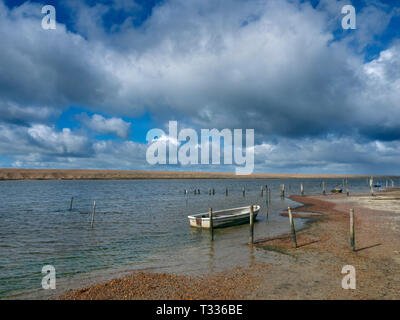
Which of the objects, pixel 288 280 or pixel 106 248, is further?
pixel 106 248

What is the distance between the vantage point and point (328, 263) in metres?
12.2

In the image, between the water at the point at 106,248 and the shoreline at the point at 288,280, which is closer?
the shoreline at the point at 288,280

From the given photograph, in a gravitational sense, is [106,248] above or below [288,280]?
below

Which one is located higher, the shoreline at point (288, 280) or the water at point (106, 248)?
the shoreline at point (288, 280)

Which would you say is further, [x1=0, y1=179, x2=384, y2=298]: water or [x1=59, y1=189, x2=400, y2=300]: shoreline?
[x1=0, y1=179, x2=384, y2=298]: water

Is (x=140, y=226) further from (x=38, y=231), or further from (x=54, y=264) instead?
(x=54, y=264)

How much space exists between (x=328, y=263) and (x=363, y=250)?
370cm

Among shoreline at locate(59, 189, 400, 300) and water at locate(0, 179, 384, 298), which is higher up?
shoreline at locate(59, 189, 400, 300)
